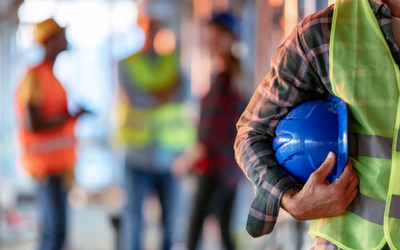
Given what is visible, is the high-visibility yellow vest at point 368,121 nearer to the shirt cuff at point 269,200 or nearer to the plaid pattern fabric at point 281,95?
the plaid pattern fabric at point 281,95

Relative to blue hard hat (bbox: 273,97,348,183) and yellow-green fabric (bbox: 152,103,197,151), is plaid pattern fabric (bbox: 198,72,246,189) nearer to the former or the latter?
yellow-green fabric (bbox: 152,103,197,151)

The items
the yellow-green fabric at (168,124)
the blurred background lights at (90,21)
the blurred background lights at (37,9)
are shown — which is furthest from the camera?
the blurred background lights at (90,21)

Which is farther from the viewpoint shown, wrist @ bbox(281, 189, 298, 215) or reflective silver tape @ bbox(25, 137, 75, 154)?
reflective silver tape @ bbox(25, 137, 75, 154)

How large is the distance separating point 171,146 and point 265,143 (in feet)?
8.24

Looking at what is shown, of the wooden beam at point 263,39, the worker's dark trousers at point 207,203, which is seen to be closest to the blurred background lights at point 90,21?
the wooden beam at point 263,39

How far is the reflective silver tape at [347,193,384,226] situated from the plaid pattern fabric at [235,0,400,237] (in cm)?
14

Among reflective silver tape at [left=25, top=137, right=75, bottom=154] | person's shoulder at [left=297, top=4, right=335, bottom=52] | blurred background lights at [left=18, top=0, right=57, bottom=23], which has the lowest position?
reflective silver tape at [left=25, top=137, right=75, bottom=154]

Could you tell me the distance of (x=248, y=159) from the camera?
1100mm

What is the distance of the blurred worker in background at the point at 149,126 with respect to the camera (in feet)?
11.2

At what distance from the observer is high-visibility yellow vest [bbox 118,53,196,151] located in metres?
3.49

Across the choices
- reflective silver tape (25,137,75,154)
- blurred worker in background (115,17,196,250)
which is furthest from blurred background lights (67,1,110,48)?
reflective silver tape (25,137,75,154)

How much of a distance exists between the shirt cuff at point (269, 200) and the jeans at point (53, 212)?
2457 mm

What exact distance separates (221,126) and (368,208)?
2.20 m

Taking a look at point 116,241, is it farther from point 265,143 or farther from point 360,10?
point 360,10
